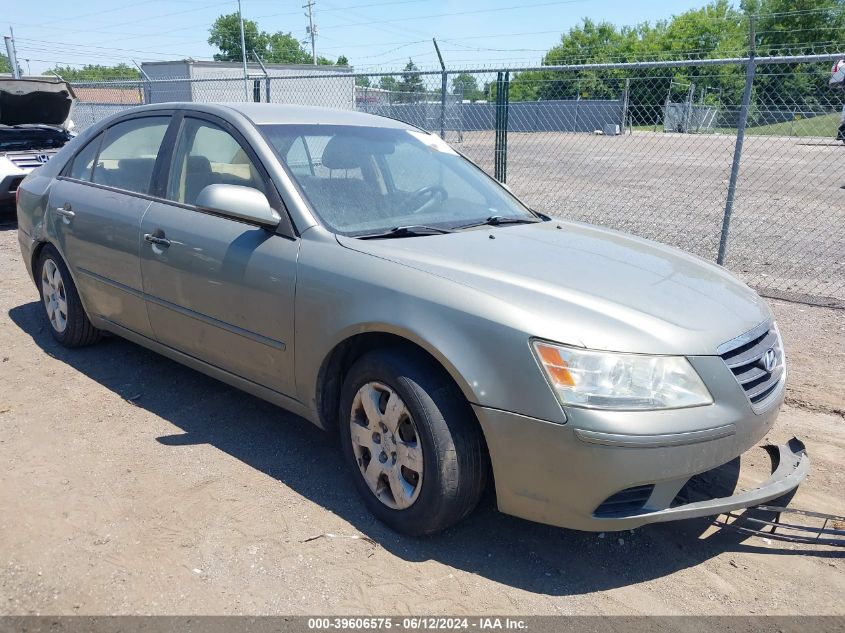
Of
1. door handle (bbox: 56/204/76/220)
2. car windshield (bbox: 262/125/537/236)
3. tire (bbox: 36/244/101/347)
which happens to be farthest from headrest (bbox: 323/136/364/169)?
tire (bbox: 36/244/101/347)

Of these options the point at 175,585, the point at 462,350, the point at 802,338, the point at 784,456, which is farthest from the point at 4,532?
the point at 802,338

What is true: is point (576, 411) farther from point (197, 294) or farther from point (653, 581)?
point (197, 294)

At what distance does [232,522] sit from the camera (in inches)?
123

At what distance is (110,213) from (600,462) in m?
3.26

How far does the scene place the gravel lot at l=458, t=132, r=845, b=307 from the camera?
26.6 ft

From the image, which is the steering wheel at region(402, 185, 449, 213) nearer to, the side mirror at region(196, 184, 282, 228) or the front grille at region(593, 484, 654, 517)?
the side mirror at region(196, 184, 282, 228)

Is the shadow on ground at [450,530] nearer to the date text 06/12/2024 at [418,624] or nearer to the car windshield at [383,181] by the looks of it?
the date text 06/12/2024 at [418,624]

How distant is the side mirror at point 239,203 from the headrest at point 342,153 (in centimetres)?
53

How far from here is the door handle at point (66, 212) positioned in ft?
15.1

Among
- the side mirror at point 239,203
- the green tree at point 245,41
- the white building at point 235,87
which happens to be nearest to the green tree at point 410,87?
the white building at point 235,87

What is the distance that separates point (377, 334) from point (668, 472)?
4.17 feet

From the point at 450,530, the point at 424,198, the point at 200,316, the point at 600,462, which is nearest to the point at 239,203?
the point at 200,316

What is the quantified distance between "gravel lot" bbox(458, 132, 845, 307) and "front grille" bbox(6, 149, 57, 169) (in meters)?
6.72

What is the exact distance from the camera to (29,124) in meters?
10.6
